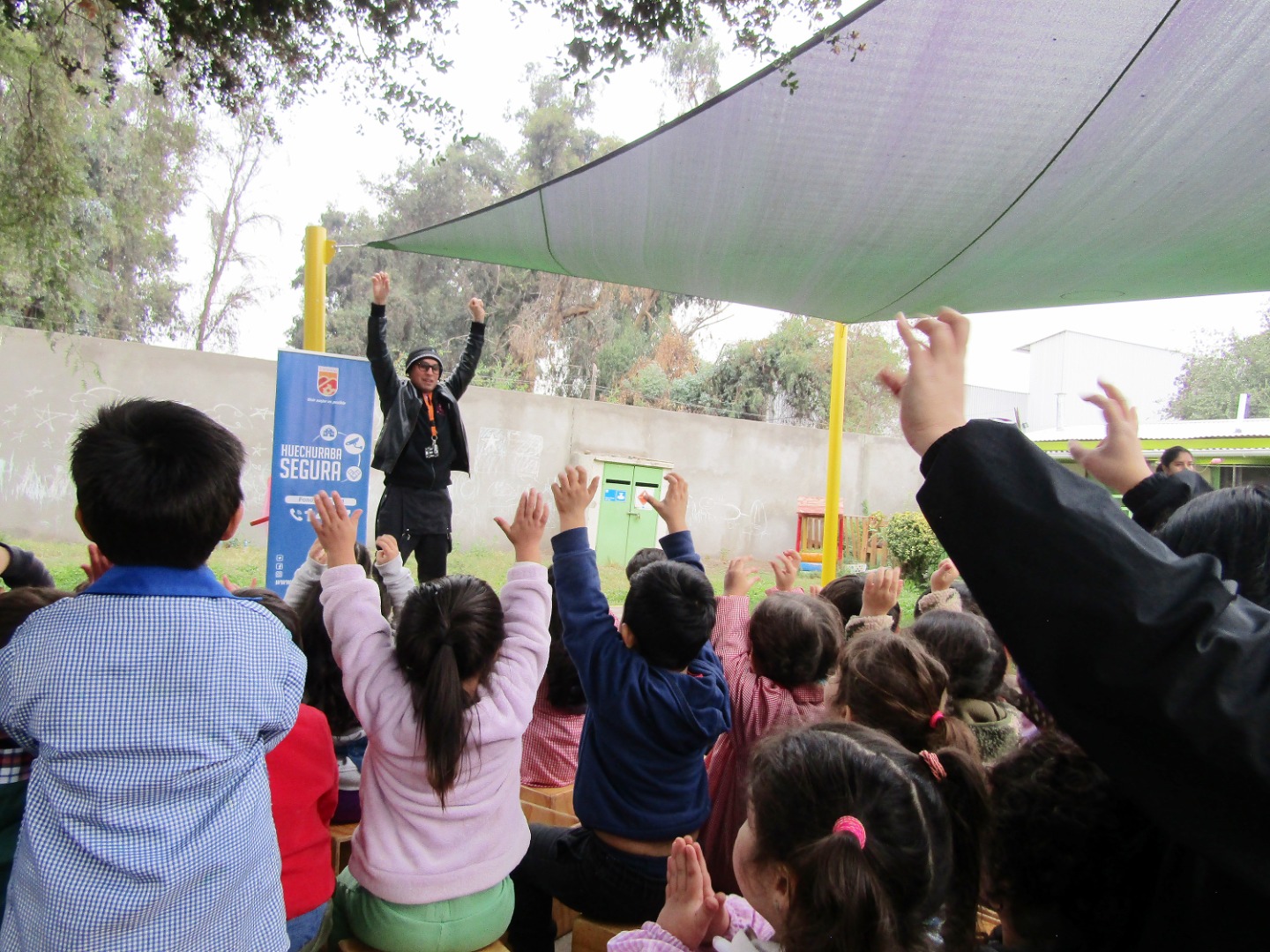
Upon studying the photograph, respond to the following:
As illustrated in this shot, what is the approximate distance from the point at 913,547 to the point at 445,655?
30.0 ft

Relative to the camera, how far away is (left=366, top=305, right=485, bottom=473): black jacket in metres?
3.77

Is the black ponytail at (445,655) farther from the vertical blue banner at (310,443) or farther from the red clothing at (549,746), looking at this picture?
the vertical blue banner at (310,443)

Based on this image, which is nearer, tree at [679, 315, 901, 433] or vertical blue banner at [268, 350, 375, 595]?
vertical blue banner at [268, 350, 375, 595]

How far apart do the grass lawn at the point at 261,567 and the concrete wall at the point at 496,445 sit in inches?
9.5

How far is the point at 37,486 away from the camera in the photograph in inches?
321

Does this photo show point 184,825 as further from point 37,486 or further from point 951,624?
point 37,486

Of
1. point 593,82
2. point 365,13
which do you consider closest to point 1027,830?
point 593,82

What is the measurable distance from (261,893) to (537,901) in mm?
844

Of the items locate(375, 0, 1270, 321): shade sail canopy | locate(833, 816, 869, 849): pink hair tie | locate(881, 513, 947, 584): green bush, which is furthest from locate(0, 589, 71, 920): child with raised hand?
locate(881, 513, 947, 584): green bush

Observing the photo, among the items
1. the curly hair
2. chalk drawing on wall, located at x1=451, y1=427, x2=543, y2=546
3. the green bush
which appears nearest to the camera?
the curly hair

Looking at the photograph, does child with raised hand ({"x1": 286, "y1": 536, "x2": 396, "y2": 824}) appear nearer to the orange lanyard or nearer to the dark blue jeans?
the dark blue jeans

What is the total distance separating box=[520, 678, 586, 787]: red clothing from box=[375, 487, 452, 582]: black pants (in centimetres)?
164

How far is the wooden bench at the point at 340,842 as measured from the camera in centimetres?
204

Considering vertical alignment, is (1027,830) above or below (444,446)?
below
